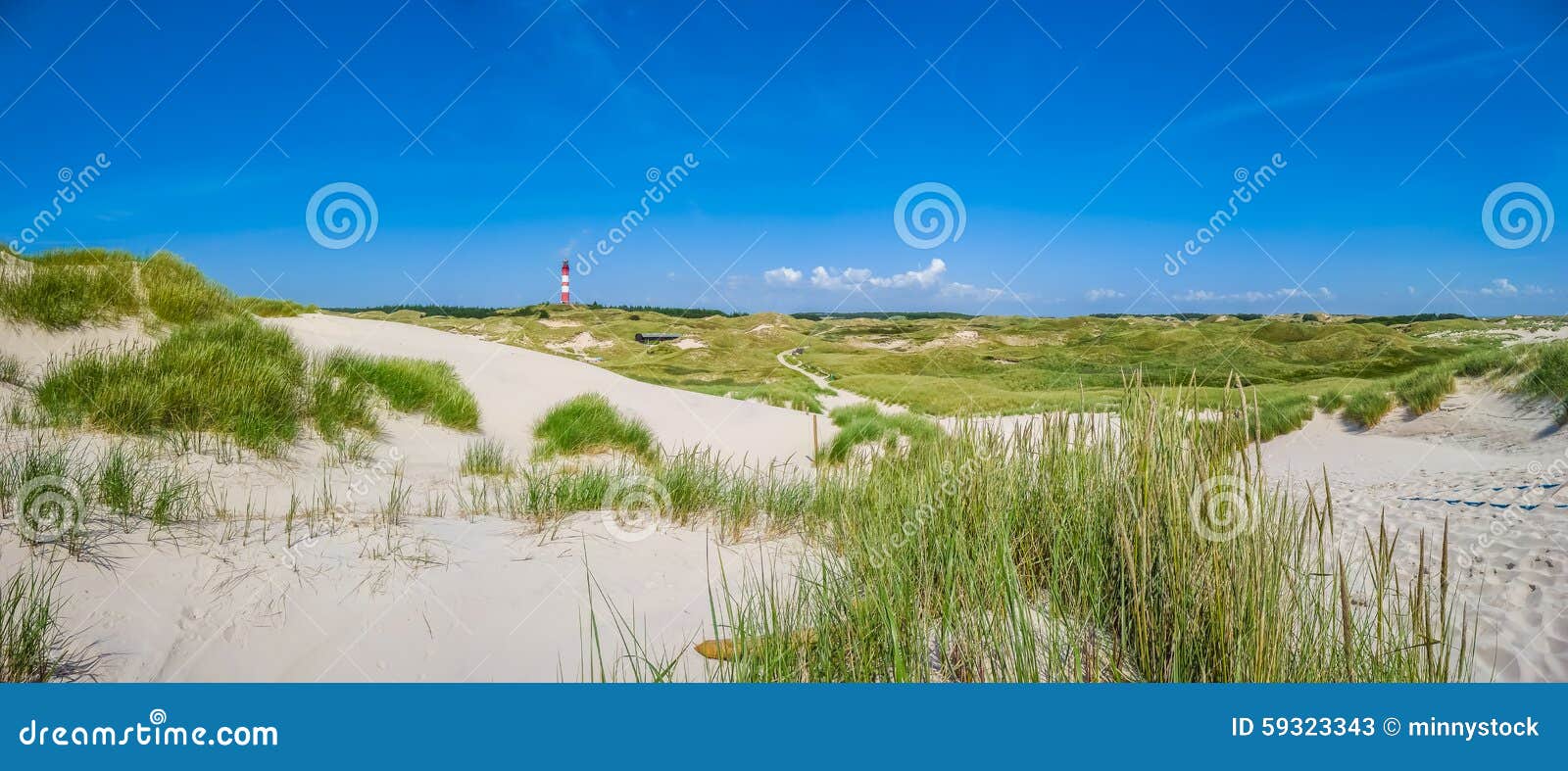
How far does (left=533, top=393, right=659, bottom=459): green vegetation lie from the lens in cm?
854

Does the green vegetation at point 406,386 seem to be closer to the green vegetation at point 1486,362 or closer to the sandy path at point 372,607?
the sandy path at point 372,607

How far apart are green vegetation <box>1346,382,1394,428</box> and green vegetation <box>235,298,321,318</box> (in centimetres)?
2092

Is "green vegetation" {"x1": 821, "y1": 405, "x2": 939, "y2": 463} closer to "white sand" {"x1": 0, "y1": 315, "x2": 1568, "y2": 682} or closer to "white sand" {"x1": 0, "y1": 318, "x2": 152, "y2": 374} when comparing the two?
"white sand" {"x1": 0, "y1": 315, "x2": 1568, "y2": 682}

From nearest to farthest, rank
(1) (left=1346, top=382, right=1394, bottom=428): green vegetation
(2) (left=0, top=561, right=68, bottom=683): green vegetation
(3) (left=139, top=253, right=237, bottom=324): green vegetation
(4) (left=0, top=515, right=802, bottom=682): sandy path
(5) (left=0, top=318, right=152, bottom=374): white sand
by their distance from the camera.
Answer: (2) (left=0, top=561, right=68, bottom=683): green vegetation, (4) (left=0, top=515, right=802, bottom=682): sandy path, (5) (left=0, top=318, right=152, bottom=374): white sand, (3) (left=139, top=253, right=237, bottom=324): green vegetation, (1) (left=1346, top=382, right=1394, bottom=428): green vegetation

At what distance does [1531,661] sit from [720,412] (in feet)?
35.4

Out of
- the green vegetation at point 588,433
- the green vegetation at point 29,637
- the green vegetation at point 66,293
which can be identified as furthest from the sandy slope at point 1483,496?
the green vegetation at point 66,293

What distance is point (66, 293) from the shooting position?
24.6ft

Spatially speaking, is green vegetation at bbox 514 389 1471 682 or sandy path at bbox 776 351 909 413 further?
sandy path at bbox 776 351 909 413

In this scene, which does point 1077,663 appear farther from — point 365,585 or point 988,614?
point 365,585

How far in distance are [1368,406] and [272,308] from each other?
71.9 ft

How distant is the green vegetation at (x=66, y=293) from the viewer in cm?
704

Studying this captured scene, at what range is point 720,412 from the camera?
515 inches

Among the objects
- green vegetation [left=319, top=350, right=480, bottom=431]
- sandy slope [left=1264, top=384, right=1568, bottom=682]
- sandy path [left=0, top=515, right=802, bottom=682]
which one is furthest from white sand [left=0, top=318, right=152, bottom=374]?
sandy slope [left=1264, top=384, right=1568, bottom=682]

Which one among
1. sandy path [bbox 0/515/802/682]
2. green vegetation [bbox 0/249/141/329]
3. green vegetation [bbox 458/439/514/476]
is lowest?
sandy path [bbox 0/515/802/682]
